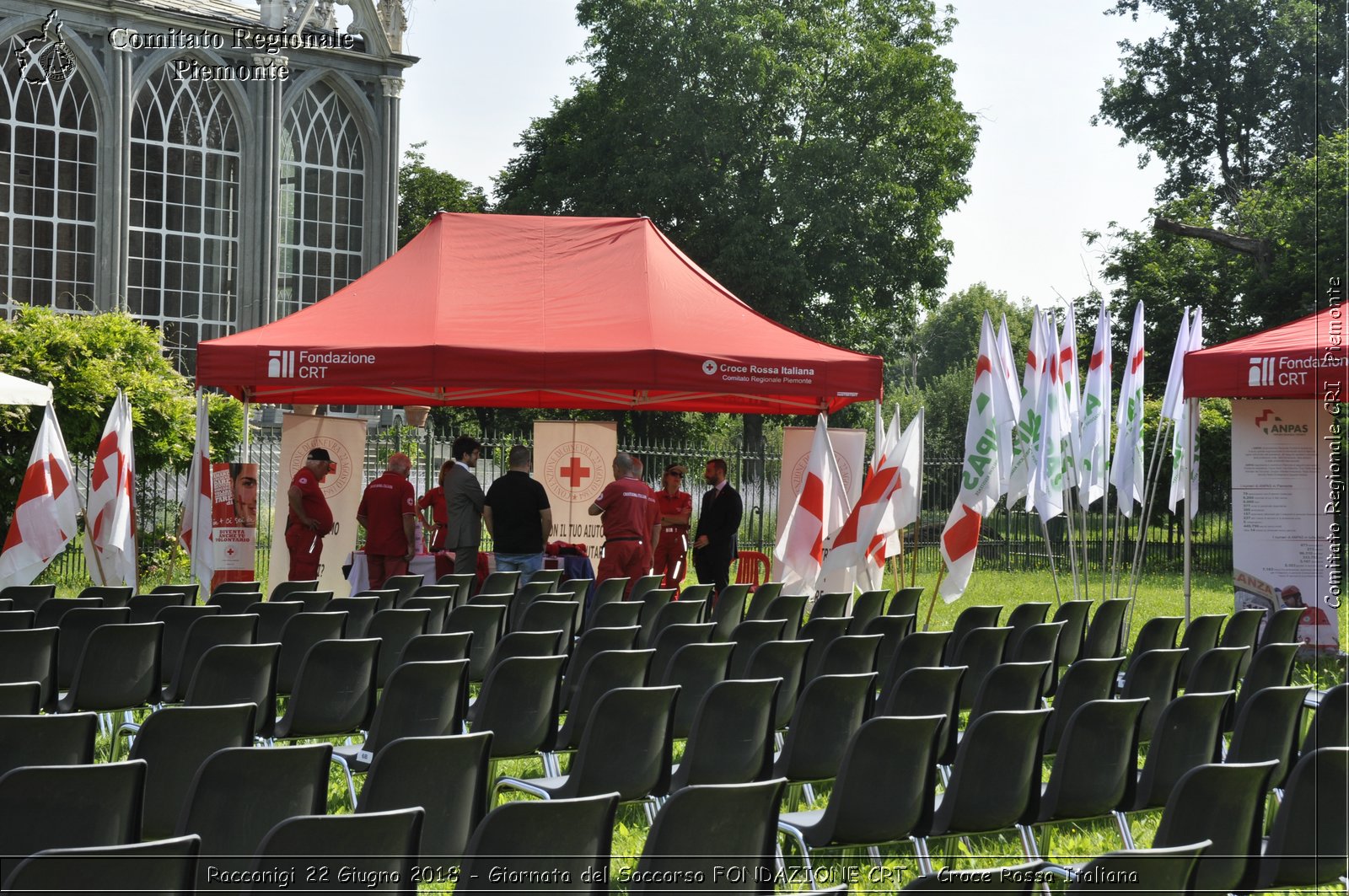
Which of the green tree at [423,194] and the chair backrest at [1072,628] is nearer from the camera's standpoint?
the chair backrest at [1072,628]

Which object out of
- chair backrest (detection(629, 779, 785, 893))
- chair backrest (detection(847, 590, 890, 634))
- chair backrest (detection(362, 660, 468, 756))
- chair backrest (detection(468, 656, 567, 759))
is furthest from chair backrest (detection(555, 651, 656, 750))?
chair backrest (detection(847, 590, 890, 634))

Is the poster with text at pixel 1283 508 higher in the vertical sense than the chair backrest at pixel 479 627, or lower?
higher

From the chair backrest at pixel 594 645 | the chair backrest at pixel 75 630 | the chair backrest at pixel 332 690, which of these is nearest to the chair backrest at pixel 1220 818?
the chair backrest at pixel 594 645

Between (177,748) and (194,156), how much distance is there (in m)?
28.4

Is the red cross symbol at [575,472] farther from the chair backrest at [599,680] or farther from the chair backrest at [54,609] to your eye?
the chair backrest at [599,680]

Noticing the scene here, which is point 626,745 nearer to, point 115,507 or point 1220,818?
point 1220,818

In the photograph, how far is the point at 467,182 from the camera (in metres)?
47.1

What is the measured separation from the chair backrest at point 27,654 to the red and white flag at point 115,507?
4.98 metres

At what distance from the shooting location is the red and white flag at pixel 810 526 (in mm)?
11852

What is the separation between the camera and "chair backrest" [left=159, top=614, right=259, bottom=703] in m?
7.36

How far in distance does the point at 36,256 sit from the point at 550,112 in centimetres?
1530

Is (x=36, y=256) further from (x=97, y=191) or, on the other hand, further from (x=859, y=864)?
(x=859, y=864)

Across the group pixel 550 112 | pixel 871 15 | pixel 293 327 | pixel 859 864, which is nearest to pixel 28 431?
pixel 293 327

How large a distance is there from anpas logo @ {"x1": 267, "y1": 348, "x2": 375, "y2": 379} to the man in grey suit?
1348 millimetres
